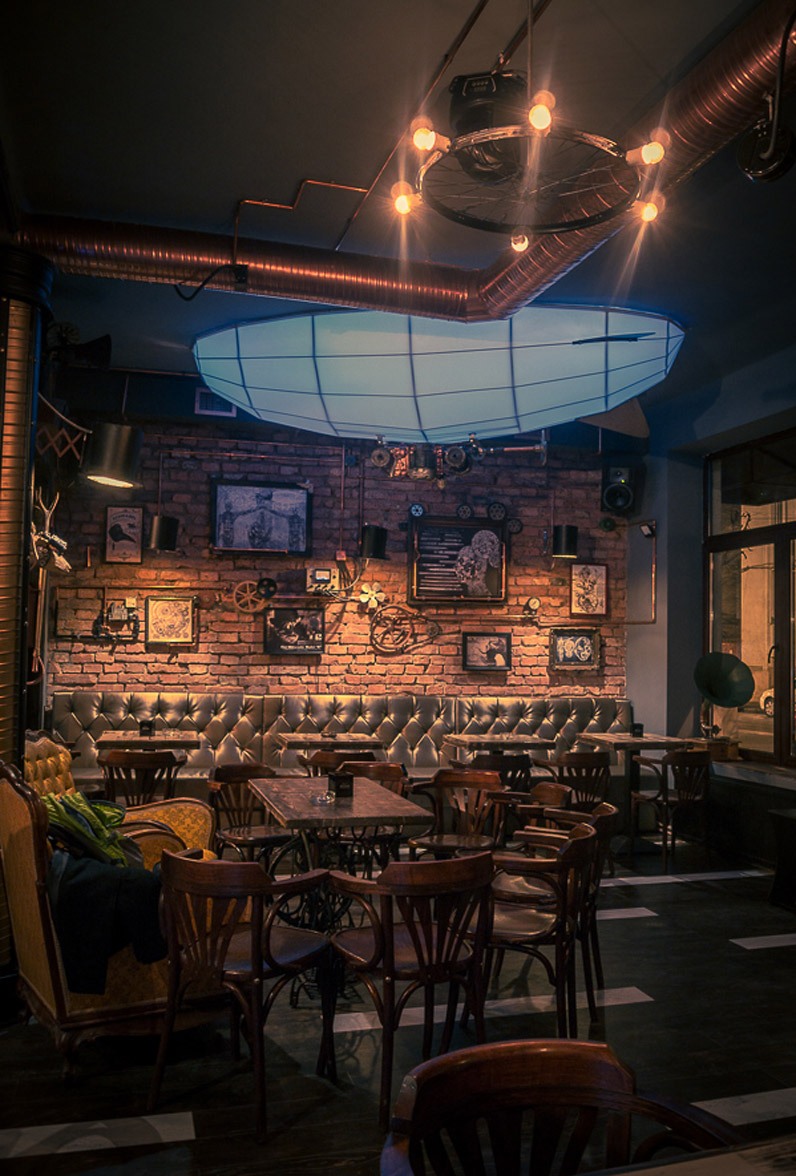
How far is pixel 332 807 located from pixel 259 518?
4.40 m

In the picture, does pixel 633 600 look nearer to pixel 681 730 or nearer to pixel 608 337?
pixel 681 730

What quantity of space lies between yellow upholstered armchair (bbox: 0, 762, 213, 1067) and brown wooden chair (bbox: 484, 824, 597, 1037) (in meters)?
1.33

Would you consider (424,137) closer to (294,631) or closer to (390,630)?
(294,631)

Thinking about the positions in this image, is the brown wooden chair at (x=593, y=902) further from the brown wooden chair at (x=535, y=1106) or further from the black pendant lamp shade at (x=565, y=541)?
the black pendant lamp shade at (x=565, y=541)

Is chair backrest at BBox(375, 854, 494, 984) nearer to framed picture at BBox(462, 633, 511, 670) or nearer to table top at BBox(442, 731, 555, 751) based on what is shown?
table top at BBox(442, 731, 555, 751)

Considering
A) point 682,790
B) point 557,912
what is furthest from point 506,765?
point 557,912

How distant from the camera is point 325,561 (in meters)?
8.38

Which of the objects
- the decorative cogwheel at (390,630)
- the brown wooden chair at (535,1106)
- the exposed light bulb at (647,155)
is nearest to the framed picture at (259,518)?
the decorative cogwheel at (390,630)

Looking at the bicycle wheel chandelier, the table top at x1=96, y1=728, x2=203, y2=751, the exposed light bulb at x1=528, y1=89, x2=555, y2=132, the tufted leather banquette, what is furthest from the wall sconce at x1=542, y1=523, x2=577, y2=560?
the exposed light bulb at x1=528, y1=89, x2=555, y2=132

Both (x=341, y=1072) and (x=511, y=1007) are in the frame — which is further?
(x=511, y=1007)

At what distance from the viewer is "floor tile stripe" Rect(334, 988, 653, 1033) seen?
154 inches

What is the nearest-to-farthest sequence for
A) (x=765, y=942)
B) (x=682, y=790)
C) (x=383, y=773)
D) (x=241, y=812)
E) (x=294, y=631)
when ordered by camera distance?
(x=765, y=942), (x=241, y=812), (x=383, y=773), (x=682, y=790), (x=294, y=631)

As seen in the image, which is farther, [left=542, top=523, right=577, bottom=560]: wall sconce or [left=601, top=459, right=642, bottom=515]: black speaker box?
[left=601, top=459, right=642, bottom=515]: black speaker box

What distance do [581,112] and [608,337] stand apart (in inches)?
94.1
